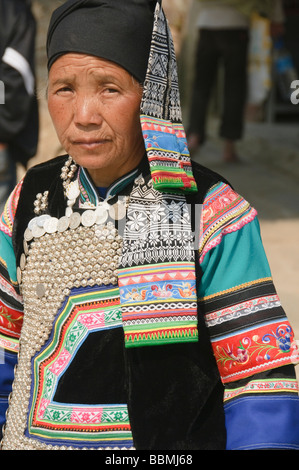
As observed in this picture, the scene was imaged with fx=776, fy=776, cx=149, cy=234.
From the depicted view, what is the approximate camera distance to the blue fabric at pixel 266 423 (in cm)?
174

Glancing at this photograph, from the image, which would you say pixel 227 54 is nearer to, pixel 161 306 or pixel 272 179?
pixel 272 179

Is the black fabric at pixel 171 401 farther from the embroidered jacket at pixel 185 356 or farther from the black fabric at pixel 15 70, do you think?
the black fabric at pixel 15 70

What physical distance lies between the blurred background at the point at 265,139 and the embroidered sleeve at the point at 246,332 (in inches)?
88.3

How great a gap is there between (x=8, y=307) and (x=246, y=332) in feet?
2.26

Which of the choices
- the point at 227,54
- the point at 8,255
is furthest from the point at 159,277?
the point at 227,54

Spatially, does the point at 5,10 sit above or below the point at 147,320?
above

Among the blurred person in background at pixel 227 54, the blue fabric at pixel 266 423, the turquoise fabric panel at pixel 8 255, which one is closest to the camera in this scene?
the blue fabric at pixel 266 423

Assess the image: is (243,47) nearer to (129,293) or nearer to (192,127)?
(192,127)

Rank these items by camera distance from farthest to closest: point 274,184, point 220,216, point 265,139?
1. point 265,139
2. point 274,184
3. point 220,216

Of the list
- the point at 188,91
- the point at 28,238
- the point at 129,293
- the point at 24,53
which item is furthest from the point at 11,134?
the point at 188,91

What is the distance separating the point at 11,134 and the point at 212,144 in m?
5.07

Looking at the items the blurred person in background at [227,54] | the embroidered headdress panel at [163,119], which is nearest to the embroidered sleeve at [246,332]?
the embroidered headdress panel at [163,119]

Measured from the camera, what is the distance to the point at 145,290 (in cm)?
182

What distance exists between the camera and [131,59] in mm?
1852
